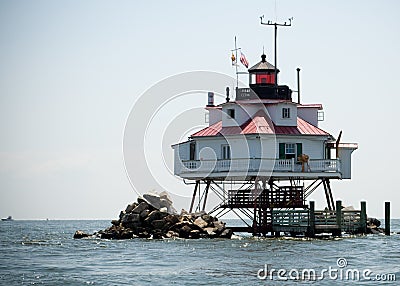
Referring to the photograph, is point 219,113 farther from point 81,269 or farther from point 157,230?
point 81,269

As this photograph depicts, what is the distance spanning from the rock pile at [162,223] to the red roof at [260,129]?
485 centimetres

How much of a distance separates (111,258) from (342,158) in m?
→ 19.4

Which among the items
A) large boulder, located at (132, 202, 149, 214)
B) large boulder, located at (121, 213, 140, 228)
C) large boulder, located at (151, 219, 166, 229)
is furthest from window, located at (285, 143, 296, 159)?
large boulder, located at (121, 213, 140, 228)

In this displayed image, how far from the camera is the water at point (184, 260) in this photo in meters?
31.4

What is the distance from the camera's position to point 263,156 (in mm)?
49219

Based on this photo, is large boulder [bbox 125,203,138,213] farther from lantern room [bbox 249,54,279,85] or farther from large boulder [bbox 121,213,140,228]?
lantern room [bbox 249,54,279,85]

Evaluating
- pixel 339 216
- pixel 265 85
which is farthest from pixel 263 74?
pixel 339 216

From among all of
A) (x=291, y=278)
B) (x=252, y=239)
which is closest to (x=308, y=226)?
(x=252, y=239)

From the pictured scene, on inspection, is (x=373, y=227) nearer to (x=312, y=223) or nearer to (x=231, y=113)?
(x=312, y=223)

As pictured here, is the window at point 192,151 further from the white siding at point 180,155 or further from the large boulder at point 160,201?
the large boulder at point 160,201

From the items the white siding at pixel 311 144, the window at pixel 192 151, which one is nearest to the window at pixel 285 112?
the white siding at pixel 311 144

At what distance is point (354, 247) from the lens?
139 feet

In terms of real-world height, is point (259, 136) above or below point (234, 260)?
above

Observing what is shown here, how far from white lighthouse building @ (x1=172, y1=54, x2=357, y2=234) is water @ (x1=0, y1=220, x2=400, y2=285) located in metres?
3.50
